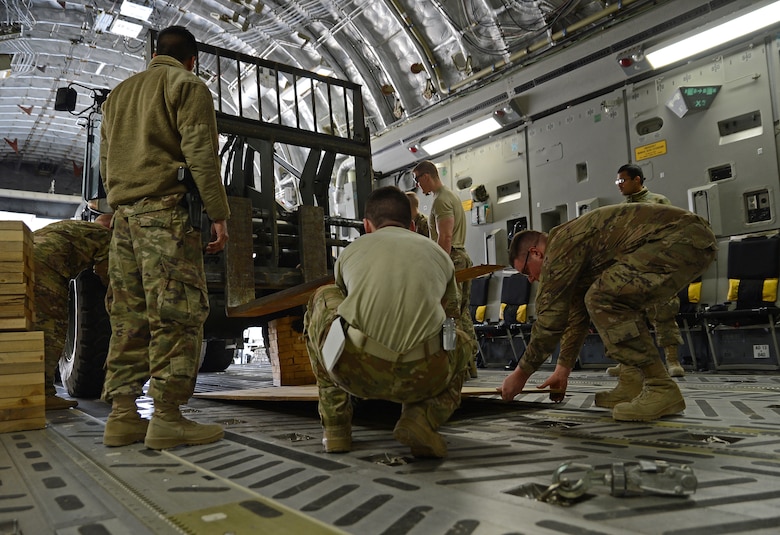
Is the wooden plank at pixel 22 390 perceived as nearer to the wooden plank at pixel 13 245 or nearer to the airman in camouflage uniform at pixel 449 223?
the wooden plank at pixel 13 245

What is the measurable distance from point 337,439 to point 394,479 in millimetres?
525

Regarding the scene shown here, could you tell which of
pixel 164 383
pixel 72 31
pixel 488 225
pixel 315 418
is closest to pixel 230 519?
pixel 164 383

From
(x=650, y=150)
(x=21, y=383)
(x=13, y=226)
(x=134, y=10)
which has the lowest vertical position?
(x=21, y=383)

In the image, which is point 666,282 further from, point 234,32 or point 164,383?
point 234,32

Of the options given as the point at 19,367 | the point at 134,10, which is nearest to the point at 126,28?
the point at 134,10

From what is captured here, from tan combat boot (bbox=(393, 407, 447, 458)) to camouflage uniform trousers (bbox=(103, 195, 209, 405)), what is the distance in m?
1.05

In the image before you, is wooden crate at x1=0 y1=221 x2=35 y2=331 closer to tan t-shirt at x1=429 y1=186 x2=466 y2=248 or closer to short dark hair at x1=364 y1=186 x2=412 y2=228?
short dark hair at x1=364 y1=186 x2=412 y2=228

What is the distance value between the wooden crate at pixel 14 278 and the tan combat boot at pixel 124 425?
1.17 m

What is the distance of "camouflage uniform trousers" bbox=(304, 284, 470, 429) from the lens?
2.20 m

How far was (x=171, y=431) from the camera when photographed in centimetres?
265

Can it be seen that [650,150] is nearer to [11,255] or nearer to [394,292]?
[394,292]

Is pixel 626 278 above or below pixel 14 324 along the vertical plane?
above

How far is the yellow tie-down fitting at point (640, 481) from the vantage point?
5.31ft

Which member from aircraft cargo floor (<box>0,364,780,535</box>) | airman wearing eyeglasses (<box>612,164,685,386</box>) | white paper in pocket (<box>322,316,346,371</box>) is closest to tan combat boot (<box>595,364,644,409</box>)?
aircraft cargo floor (<box>0,364,780,535</box>)
